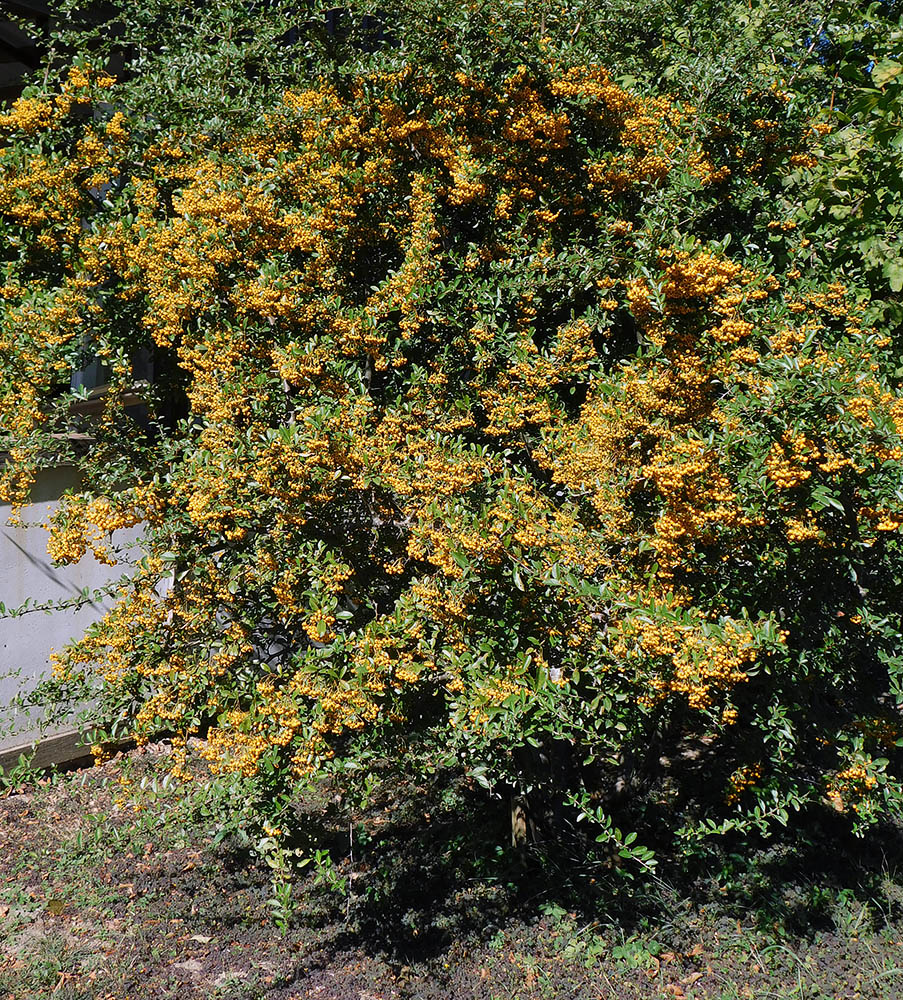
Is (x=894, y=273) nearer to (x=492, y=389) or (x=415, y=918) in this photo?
(x=492, y=389)

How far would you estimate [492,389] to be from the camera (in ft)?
12.3

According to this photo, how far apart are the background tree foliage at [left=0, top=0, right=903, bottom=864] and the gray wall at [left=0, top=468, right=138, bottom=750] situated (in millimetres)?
1100

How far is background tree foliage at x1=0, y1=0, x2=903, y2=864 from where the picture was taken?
10.5 feet

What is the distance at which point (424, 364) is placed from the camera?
404 cm

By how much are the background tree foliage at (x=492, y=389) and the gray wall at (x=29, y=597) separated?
110cm

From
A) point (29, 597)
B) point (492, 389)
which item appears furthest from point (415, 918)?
point (29, 597)

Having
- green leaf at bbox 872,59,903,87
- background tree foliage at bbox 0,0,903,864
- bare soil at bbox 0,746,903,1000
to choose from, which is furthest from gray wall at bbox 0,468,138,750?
green leaf at bbox 872,59,903,87

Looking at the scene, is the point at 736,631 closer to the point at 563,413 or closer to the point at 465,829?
the point at 563,413

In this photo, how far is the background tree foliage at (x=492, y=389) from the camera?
3203 mm

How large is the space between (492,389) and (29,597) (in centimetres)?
330

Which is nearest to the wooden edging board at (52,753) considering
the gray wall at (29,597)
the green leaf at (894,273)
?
the gray wall at (29,597)

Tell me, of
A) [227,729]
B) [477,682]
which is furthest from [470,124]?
[227,729]

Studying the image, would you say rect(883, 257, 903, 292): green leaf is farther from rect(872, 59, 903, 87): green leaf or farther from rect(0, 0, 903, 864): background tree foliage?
rect(872, 59, 903, 87): green leaf

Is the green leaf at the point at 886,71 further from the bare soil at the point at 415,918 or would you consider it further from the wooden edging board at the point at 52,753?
the wooden edging board at the point at 52,753
